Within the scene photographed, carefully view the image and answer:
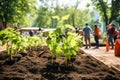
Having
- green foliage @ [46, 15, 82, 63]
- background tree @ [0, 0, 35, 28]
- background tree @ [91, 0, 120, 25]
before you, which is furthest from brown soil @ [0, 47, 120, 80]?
background tree @ [91, 0, 120, 25]

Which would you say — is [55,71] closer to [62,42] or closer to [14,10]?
[62,42]

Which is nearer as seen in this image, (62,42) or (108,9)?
(62,42)

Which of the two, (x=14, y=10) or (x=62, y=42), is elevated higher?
(x=14, y=10)

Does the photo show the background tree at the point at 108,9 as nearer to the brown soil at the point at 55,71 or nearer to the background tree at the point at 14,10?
the background tree at the point at 14,10

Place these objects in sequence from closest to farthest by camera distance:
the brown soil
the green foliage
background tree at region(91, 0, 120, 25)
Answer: the brown soil, the green foliage, background tree at region(91, 0, 120, 25)

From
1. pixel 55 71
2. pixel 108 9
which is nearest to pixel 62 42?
pixel 55 71

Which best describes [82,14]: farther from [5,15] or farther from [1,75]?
[1,75]

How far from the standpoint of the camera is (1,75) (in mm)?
7184

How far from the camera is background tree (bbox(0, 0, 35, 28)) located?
46438 mm

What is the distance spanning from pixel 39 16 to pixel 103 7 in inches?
1499

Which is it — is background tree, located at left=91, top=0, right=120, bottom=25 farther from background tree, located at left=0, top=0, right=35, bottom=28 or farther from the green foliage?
the green foliage

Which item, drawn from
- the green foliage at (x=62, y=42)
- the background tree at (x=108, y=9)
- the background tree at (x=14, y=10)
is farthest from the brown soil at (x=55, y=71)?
the background tree at (x=108, y=9)

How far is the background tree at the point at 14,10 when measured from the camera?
46.4 m

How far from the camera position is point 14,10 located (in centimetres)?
4684
